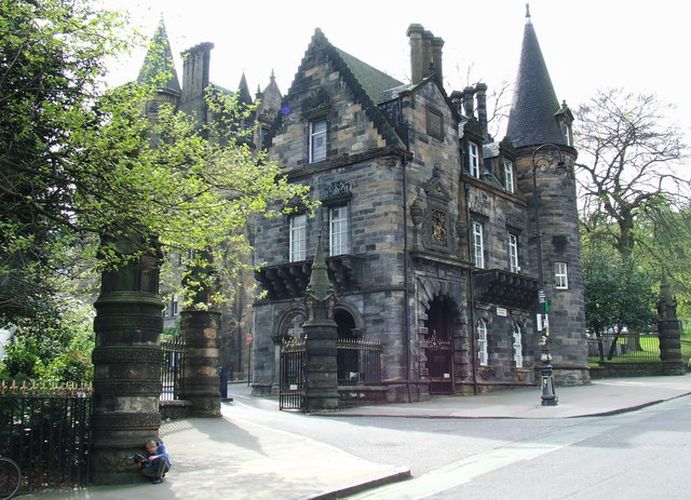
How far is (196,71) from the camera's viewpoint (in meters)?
53.0

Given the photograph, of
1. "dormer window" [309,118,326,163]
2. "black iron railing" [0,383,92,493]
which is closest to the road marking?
"black iron railing" [0,383,92,493]

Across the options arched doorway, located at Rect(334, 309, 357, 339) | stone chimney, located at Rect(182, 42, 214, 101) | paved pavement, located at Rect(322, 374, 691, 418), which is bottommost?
paved pavement, located at Rect(322, 374, 691, 418)

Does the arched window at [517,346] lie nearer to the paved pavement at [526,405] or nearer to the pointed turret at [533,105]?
the paved pavement at [526,405]

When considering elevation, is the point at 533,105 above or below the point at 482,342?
above

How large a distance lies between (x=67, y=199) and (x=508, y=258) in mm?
24525

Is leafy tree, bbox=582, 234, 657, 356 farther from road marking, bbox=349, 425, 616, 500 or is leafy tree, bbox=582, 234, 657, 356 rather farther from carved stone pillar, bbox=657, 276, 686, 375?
road marking, bbox=349, 425, 616, 500

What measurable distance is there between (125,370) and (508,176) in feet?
87.5

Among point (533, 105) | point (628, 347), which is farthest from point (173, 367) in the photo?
point (628, 347)

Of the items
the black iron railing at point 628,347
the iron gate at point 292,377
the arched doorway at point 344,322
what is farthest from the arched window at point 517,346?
the iron gate at point 292,377

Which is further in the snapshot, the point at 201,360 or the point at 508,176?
the point at 508,176

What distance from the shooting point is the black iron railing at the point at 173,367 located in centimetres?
1695

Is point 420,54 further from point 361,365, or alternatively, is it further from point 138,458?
point 138,458

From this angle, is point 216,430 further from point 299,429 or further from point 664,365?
point 664,365

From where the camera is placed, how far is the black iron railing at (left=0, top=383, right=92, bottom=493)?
9.29m
